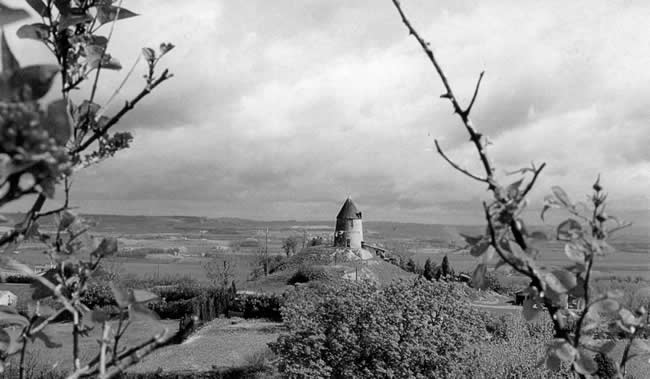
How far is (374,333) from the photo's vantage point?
301 inches

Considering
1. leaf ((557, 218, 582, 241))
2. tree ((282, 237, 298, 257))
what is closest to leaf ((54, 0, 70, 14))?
leaf ((557, 218, 582, 241))

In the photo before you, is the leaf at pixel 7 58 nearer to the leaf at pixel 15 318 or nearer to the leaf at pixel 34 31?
the leaf at pixel 34 31

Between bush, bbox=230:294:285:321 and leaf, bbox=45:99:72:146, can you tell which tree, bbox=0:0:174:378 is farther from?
bush, bbox=230:294:285:321

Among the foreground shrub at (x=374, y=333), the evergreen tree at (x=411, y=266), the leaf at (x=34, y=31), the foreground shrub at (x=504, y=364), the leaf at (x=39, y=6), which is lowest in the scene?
the evergreen tree at (x=411, y=266)

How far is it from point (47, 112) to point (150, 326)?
2213cm

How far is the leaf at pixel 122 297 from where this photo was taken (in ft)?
2.48

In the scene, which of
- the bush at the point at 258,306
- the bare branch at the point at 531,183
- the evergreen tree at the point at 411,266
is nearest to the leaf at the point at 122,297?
the bare branch at the point at 531,183

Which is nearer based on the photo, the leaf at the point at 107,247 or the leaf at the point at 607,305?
the leaf at the point at 607,305

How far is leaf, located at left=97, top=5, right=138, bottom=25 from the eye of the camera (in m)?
A: 0.98

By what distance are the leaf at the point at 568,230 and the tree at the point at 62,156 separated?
1.75 feet

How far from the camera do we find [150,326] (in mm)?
20891

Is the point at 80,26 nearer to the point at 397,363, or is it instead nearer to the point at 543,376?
the point at 397,363

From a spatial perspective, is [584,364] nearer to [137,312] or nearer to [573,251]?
[573,251]

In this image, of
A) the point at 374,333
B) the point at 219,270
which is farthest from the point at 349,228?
the point at 374,333
